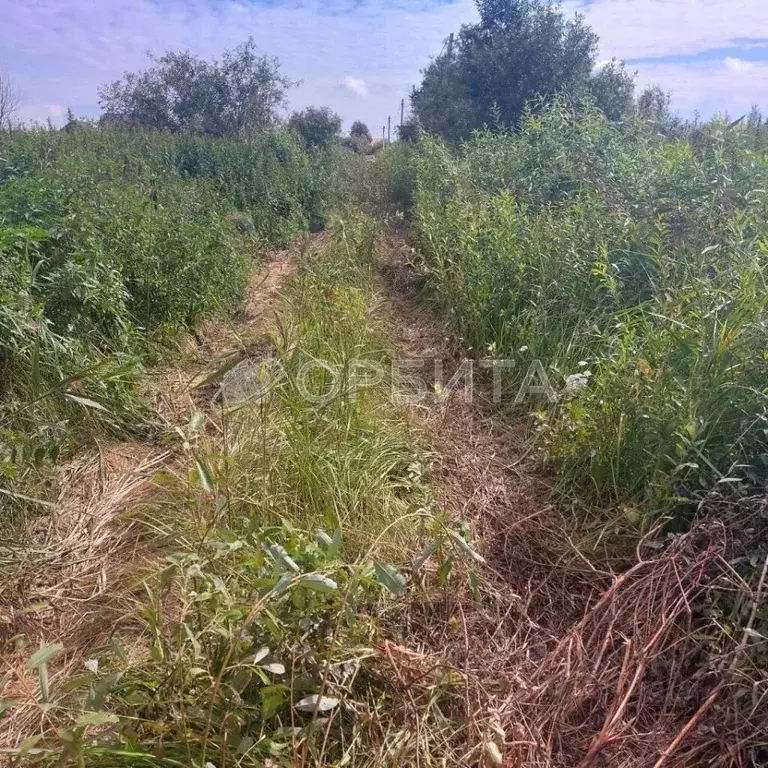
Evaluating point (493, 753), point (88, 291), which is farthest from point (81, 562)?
point (493, 753)

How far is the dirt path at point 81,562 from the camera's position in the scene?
5.95 feet

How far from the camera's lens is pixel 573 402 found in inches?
105

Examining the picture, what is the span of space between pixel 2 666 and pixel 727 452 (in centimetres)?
245

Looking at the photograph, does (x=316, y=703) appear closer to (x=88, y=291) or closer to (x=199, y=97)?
(x=88, y=291)

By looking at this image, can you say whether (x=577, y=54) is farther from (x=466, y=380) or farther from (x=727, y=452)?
(x=727, y=452)

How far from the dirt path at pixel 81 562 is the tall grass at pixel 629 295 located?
1.55 m

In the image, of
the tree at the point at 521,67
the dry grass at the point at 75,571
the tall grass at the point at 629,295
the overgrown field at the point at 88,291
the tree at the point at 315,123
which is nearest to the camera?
the dry grass at the point at 75,571

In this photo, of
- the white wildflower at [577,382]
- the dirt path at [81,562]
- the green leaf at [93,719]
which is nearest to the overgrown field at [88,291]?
the dirt path at [81,562]

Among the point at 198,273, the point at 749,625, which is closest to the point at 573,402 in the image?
the point at 749,625

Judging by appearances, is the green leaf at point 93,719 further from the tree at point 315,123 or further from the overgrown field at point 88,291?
the tree at point 315,123

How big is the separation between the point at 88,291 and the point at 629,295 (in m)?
2.94

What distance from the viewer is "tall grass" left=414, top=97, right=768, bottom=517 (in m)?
2.08

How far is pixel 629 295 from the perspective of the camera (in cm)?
327

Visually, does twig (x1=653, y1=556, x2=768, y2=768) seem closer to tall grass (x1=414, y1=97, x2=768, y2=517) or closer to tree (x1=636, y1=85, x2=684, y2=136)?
tall grass (x1=414, y1=97, x2=768, y2=517)
